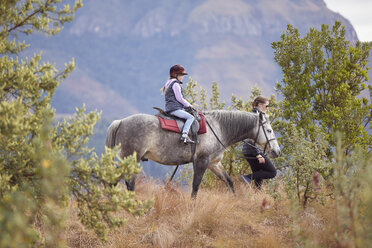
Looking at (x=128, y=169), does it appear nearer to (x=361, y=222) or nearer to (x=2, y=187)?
(x=2, y=187)

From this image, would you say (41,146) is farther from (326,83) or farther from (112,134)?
(326,83)

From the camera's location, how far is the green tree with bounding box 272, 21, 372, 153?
7574 millimetres

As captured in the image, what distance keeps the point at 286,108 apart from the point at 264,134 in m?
1.21

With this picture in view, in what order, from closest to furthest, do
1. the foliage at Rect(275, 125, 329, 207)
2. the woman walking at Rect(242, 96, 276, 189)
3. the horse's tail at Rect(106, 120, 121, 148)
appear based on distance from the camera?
the foliage at Rect(275, 125, 329, 207) → the horse's tail at Rect(106, 120, 121, 148) → the woman walking at Rect(242, 96, 276, 189)

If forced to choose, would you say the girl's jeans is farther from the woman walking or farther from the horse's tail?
the woman walking

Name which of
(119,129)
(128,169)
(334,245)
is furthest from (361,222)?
(119,129)

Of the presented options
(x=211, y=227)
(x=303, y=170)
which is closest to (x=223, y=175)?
(x=303, y=170)

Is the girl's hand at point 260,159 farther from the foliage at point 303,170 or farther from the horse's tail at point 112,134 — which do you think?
the horse's tail at point 112,134

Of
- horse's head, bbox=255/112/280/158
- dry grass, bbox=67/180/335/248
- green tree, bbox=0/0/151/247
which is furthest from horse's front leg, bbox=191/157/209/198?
green tree, bbox=0/0/151/247

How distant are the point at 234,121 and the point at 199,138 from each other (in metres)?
1.03

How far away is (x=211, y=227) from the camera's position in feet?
A: 17.4

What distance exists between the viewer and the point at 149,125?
6.82 metres

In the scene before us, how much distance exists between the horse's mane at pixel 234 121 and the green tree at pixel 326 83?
1288mm

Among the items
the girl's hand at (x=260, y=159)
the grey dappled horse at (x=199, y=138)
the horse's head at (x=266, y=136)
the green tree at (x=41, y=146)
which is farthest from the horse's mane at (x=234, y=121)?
the green tree at (x=41, y=146)
